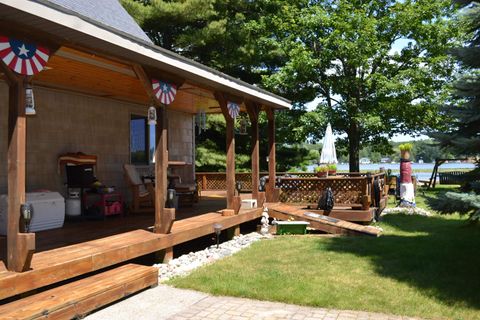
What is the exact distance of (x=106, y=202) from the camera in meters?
8.23

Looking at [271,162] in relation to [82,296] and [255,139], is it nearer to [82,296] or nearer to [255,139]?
[255,139]

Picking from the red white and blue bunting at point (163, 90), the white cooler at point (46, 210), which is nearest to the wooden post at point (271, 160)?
the red white and blue bunting at point (163, 90)

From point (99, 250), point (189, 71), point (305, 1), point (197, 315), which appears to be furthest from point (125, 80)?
point (305, 1)

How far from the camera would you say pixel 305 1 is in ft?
66.0

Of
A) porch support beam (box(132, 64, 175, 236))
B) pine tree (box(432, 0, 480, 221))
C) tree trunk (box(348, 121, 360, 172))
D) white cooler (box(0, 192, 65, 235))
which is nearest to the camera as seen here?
pine tree (box(432, 0, 480, 221))

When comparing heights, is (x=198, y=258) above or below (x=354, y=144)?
below

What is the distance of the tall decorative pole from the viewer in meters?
12.5

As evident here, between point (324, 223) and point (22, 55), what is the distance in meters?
6.39

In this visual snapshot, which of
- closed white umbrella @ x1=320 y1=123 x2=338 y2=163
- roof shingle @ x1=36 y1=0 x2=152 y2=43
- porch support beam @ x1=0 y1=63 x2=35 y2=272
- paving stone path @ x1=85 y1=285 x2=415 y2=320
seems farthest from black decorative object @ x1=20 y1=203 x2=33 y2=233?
closed white umbrella @ x1=320 y1=123 x2=338 y2=163

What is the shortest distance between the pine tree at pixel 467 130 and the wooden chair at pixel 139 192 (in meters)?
5.26

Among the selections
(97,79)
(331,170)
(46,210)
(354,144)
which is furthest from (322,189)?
(354,144)

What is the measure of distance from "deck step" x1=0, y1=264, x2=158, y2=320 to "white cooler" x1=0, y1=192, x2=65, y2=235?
2.12m

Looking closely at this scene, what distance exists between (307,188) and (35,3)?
8.13 meters

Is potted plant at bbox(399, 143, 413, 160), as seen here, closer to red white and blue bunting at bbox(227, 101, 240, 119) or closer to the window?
red white and blue bunting at bbox(227, 101, 240, 119)
